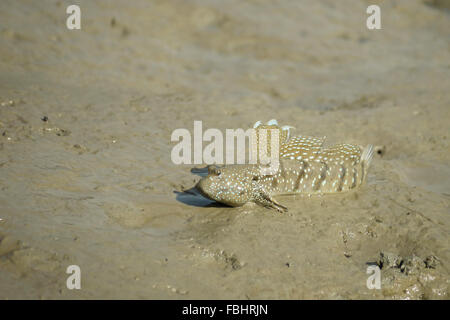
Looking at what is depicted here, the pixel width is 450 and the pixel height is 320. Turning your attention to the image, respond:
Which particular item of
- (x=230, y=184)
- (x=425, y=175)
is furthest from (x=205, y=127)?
(x=425, y=175)

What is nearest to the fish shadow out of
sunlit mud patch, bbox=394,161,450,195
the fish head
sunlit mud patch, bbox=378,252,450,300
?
the fish head

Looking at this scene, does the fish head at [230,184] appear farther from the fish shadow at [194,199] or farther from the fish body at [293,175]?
the fish shadow at [194,199]

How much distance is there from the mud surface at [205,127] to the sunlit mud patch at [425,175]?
22 mm

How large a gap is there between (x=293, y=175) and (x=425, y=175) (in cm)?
184

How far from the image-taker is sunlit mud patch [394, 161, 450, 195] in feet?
16.2

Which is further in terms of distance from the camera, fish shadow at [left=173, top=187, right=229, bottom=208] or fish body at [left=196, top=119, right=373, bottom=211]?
fish shadow at [left=173, top=187, right=229, bottom=208]

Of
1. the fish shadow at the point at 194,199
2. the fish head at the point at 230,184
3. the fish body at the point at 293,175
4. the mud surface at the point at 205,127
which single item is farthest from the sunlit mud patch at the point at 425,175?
the fish shadow at the point at 194,199

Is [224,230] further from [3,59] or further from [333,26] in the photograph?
[333,26]

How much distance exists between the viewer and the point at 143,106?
6.11 meters

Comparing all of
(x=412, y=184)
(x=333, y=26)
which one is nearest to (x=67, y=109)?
(x=412, y=184)

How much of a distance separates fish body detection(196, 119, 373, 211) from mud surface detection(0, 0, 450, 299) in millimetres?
134

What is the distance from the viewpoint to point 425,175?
5.18 meters

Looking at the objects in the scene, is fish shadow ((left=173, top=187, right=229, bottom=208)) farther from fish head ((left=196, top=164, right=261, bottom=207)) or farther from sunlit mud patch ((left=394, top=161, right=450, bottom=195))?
sunlit mud patch ((left=394, top=161, right=450, bottom=195))
